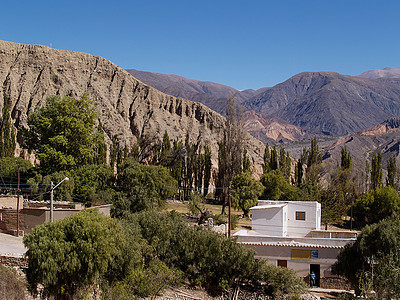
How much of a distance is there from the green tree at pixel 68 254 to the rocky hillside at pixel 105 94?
198ft

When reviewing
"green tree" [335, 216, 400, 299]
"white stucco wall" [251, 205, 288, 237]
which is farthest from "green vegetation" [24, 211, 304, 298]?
"white stucco wall" [251, 205, 288, 237]

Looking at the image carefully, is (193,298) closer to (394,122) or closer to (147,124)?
(147,124)

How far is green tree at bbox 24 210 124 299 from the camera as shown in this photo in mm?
16594

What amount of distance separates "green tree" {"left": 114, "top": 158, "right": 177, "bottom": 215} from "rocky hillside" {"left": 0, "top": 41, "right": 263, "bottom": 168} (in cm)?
4011

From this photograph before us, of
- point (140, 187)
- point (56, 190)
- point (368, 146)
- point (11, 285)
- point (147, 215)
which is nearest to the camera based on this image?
point (11, 285)

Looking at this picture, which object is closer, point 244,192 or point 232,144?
point 244,192

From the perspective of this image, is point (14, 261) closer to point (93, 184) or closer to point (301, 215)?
point (93, 184)

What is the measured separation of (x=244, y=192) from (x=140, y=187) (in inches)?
505

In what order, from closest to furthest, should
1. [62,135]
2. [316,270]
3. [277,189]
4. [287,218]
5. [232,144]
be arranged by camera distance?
1. [316,270]
2. [287,218]
3. [62,135]
4. [232,144]
5. [277,189]

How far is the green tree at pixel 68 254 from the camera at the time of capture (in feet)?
54.4

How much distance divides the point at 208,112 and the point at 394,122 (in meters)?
130

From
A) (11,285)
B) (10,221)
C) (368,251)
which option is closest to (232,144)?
(10,221)

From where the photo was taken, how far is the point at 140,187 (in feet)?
120

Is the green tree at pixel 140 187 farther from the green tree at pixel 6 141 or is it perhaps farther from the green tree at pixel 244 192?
the green tree at pixel 6 141
